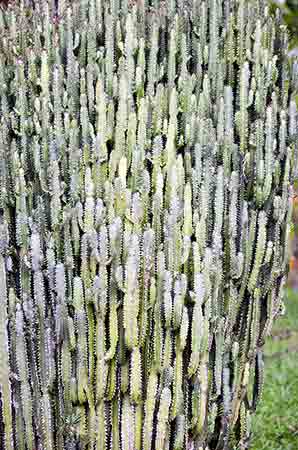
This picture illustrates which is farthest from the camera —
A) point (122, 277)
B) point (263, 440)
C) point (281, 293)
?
point (263, 440)

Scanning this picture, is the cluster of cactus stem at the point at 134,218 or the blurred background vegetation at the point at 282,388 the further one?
the blurred background vegetation at the point at 282,388

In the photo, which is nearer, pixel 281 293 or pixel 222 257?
pixel 222 257

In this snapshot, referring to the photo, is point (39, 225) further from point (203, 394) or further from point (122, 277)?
point (203, 394)

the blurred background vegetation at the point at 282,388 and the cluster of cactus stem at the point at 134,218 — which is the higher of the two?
the cluster of cactus stem at the point at 134,218

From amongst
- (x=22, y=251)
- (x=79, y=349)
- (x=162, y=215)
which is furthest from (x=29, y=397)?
(x=162, y=215)

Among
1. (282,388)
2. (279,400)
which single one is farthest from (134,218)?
A: (282,388)

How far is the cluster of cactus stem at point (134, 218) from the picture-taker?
339 centimetres

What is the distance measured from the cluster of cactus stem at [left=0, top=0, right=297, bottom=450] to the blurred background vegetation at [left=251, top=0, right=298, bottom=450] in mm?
548

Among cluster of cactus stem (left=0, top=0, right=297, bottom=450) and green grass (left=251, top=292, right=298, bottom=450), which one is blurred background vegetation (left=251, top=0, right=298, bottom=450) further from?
cluster of cactus stem (left=0, top=0, right=297, bottom=450)

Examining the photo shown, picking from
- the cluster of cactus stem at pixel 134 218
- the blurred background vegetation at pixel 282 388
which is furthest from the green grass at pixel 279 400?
the cluster of cactus stem at pixel 134 218

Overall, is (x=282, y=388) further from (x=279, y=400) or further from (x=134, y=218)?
(x=134, y=218)

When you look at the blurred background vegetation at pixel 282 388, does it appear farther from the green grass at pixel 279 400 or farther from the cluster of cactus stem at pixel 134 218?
the cluster of cactus stem at pixel 134 218

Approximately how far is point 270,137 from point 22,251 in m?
1.34

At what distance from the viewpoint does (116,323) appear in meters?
3.42
